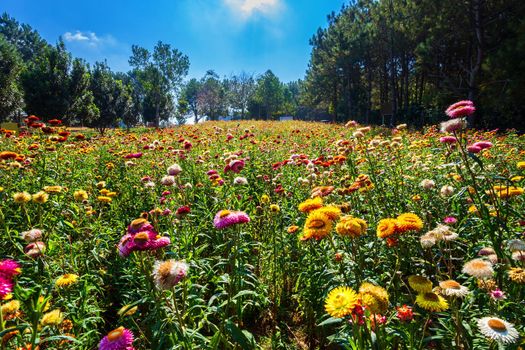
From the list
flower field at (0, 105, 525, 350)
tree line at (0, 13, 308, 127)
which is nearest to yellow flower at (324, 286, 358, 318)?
flower field at (0, 105, 525, 350)

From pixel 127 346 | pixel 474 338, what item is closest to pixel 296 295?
pixel 474 338

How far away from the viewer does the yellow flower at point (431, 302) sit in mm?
1185

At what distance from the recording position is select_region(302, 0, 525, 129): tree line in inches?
558

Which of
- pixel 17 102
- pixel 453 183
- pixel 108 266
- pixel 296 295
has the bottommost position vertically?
pixel 296 295

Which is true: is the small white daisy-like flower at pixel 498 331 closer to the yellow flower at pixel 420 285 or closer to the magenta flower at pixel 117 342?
the yellow flower at pixel 420 285

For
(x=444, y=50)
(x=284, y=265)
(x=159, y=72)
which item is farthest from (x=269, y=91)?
(x=284, y=265)

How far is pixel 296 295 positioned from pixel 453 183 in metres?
2.05

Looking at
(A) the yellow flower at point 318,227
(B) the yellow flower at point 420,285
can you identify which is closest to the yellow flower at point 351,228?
(A) the yellow flower at point 318,227

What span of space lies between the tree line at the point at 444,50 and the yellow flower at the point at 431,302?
53.9ft

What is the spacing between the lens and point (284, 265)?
2820 millimetres

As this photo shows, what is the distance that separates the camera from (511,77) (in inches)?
531

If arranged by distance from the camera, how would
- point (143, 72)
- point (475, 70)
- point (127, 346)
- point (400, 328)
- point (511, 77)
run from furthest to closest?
point (143, 72)
point (475, 70)
point (511, 77)
point (400, 328)
point (127, 346)

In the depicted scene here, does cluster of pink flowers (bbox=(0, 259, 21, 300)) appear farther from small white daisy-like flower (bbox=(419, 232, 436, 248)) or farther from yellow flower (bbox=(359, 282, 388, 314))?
small white daisy-like flower (bbox=(419, 232, 436, 248))

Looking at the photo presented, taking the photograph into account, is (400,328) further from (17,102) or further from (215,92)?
(215,92)
